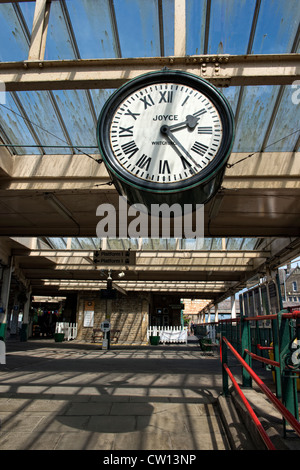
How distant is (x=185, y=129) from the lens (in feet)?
8.09

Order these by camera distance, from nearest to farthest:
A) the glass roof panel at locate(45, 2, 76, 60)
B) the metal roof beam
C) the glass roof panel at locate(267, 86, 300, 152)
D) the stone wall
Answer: the metal roof beam, the glass roof panel at locate(45, 2, 76, 60), the glass roof panel at locate(267, 86, 300, 152), the stone wall

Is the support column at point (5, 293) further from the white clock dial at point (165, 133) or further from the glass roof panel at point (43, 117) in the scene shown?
the white clock dial at point (165, 133)

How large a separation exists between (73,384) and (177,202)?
15.9 ft

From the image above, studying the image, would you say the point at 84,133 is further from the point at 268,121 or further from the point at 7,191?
the point at 268,121

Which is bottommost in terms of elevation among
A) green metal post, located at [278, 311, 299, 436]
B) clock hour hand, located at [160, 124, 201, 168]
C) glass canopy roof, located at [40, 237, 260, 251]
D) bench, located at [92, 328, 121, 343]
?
bench, located at [92, 328, 121, 343]

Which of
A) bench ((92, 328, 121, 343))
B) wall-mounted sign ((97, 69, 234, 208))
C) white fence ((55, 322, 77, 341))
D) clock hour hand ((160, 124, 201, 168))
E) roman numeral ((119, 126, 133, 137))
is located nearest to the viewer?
wall-mounted sign ((97, 69, 234, 208))

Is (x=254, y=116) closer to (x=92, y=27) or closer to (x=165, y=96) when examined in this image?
(x=92, y=27)

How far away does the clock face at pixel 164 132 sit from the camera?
230 cm

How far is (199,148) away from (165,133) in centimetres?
30

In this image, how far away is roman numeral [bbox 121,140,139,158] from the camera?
8.00 feet

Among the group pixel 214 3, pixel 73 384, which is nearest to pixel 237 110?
pixel 214 3

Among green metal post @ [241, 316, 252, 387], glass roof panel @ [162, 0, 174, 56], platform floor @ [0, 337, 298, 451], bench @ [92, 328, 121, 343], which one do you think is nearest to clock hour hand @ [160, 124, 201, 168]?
platform floor @ [0, 337, 298, 451]

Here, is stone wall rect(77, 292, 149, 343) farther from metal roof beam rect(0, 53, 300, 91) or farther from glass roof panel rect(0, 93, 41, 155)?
metal roof beam rect(0, 53, 300, 91)

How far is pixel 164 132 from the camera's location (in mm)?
2430
